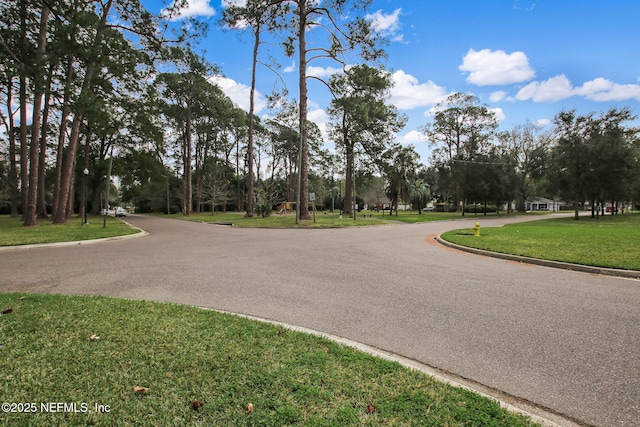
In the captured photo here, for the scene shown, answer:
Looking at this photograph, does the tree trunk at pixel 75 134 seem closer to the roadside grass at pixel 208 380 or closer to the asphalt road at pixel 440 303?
the asphalt road at pixel 440 303

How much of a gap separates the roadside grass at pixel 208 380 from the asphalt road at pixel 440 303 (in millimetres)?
699

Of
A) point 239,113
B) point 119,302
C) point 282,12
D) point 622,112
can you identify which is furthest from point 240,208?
point 119,302

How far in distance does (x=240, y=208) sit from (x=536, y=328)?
204 feet

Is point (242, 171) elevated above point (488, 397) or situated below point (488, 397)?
above

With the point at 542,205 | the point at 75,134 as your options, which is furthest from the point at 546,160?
the point at 75,134

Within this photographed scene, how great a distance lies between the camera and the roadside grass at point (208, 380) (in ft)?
7.25

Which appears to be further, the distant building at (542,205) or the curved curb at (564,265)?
the distant building at (542,205)

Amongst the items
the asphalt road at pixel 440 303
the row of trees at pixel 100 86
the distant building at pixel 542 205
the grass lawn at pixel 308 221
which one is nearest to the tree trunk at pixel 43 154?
the row of trees at pixel 100 86

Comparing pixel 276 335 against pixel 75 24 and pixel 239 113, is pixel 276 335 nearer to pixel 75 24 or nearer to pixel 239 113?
pixel 75 24

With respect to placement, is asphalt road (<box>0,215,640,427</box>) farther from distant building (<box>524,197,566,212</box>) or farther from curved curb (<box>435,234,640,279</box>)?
distant building (<box>524,197,566,212</box>)

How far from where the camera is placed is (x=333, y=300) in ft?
17.0

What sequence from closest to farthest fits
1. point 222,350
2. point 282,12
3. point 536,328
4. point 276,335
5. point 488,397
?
point 488,397 < point 222,350 < point 276,335 < point 536,328 < point 282,12

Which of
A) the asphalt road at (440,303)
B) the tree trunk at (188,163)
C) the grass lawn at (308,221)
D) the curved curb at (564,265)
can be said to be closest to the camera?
the asphalt road at (440,303)

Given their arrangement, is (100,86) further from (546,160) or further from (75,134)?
(546,160)
